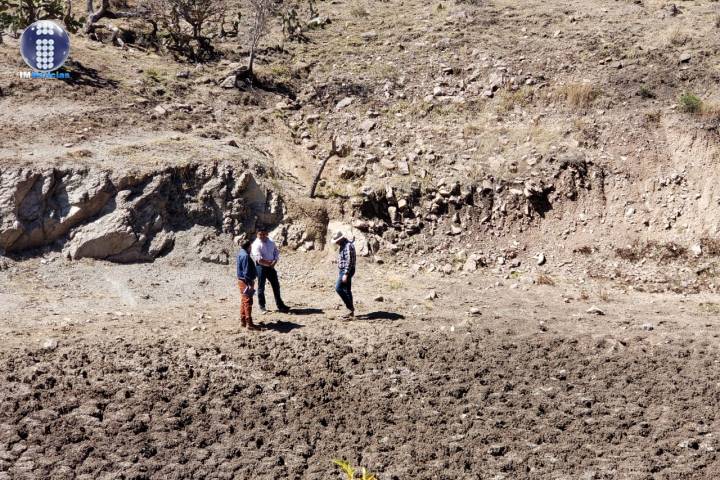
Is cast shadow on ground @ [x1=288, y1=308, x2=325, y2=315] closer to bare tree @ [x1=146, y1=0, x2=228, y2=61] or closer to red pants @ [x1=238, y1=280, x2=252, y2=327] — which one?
red pants @ [x1=238, y1=280, x2=252, y2=327]

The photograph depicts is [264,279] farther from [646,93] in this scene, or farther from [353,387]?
[646,93]

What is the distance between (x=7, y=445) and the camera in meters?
6.47

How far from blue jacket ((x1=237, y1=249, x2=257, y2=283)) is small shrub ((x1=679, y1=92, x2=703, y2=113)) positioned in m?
10.2

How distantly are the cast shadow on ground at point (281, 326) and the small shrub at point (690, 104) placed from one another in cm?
988

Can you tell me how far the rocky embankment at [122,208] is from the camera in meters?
10.9

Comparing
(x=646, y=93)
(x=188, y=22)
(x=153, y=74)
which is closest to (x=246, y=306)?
(x=153, y=74)

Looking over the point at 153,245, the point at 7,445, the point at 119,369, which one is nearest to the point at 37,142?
the point at 153,245

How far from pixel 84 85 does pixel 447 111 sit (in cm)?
825

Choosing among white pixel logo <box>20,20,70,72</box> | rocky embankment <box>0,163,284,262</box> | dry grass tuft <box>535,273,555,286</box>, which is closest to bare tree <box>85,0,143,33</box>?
white pixel logo <box>20,20,70,72</box>

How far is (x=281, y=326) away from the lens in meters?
8.98

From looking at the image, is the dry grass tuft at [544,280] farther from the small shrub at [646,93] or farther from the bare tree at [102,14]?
the bare tree at [102,14]

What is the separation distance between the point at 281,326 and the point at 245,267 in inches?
39.1

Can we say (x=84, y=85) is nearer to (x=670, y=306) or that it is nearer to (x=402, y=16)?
(x=402, y=16)

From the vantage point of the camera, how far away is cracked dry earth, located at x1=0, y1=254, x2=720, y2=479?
6.47 metres
